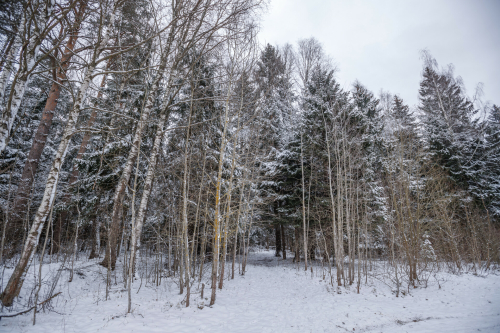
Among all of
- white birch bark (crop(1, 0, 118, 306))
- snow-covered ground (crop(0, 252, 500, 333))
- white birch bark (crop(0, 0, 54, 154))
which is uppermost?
white birch bark (crop(0, 0, 54, 154))

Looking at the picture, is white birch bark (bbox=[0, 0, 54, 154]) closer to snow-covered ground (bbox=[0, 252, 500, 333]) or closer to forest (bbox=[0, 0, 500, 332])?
forest (bbox=[0, 0, 500, 332])

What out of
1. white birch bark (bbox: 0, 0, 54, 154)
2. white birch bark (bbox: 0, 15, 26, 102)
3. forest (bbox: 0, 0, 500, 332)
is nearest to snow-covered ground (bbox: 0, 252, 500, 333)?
forest (bbox: 0, 0, 500, 332)

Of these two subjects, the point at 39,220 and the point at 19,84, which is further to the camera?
the point at 39,220

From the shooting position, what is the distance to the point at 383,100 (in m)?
19.3

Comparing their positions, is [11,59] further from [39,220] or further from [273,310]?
[273,310]

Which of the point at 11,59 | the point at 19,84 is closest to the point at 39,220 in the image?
the point at 19,84

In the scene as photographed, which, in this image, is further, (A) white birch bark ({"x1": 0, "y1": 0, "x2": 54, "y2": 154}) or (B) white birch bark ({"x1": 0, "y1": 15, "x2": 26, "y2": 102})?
(B) white birch bark ({"x1": 0, "y1": 15, "x2": 26, "y2": 102})

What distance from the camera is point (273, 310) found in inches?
249

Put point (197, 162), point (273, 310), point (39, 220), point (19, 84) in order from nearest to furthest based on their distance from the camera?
point (19, 84)
point (39, 220)
point (273, 310)
point (197, 162)

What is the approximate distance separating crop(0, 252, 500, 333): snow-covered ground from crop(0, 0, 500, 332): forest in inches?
11.2

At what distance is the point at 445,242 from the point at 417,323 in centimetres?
973

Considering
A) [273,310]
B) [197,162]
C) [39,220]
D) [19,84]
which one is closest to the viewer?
[19,84]

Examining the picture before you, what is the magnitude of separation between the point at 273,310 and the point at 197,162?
5.62 m

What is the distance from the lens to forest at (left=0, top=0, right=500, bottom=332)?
5109 millimetres
